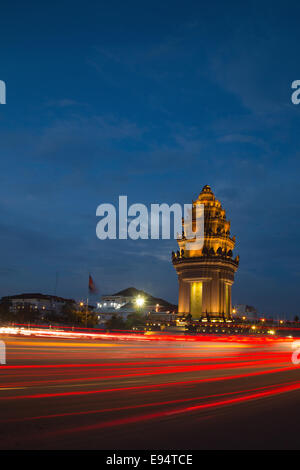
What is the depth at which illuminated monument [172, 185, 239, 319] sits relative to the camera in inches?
3295

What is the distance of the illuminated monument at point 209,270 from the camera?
3295 inches

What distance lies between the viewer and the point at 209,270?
85062mm

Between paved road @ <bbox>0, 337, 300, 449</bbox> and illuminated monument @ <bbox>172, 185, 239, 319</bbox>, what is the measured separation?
2615 inches

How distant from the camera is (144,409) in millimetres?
10328

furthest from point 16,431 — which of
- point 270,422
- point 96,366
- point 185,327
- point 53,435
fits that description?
point 185,327

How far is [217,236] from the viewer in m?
87.8

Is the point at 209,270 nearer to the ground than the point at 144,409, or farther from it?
farther from it

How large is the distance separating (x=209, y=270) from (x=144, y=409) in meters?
75.6

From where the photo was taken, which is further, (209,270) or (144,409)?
(209,270)

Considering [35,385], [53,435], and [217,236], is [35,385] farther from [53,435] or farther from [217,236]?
[217,236]

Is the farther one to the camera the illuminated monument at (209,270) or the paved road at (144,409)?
the illuminated monument at (209,270)

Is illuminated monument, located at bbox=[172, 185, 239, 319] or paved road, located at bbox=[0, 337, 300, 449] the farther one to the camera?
illuminated monument, located at bbox=[172, 185, 239, 319]

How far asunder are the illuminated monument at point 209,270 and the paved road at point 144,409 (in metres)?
66.4
